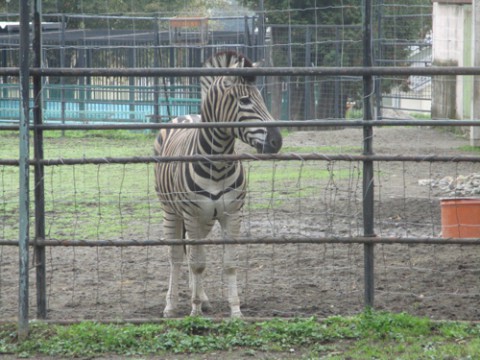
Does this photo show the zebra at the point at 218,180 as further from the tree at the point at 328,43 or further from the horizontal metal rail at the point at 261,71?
the tree at the point at 328,43

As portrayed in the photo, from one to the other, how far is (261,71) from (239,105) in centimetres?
70

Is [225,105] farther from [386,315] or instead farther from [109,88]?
[109,88]

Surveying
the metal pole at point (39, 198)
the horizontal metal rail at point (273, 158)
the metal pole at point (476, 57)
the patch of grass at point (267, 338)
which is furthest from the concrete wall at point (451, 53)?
the metal pole at point (39, 198)

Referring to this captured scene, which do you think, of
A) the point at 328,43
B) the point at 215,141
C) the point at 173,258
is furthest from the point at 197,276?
the point at 328,43

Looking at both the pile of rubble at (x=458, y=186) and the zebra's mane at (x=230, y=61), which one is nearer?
the zebra's mane at (x=230, y=61)

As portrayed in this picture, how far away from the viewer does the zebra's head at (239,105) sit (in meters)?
6.65

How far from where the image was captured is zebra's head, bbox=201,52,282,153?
665cm

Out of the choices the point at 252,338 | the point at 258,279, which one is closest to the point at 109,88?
the point at 258,279

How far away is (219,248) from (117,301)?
6.92 ft

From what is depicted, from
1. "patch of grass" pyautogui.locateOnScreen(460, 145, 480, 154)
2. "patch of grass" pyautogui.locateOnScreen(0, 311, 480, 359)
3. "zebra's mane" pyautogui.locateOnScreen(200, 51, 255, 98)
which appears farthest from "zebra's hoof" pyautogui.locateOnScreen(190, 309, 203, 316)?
"patch of grass" pyautogui.locateOnScreen(460, 145, 480, 154)

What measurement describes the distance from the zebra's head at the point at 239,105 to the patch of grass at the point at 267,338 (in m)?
1.38

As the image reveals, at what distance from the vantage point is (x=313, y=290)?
7.48 meters

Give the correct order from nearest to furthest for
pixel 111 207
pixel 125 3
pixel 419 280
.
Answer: pixel 419 280
pixel 111 207
pixel 125 3

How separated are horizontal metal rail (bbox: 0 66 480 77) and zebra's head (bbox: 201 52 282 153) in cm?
49
